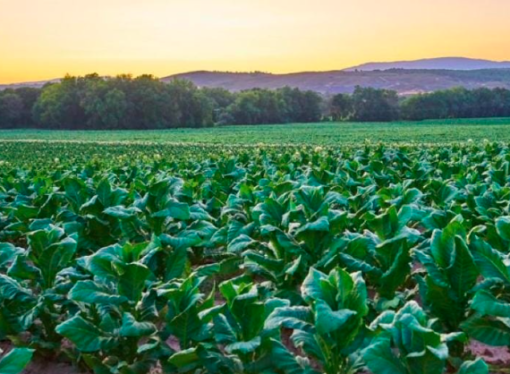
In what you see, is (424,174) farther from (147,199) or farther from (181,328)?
(181,328)

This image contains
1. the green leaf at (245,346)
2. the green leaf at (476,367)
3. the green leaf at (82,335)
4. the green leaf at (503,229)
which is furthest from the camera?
the green leaf at (503,229)

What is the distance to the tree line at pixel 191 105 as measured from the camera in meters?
95.5

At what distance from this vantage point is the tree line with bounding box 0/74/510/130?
95500mm

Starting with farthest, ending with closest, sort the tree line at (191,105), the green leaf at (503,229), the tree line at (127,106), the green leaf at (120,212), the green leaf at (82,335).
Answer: the tree line at (191,105) → the tree line at (127,106) → the green leaf at (120,212) → the green leaf at (503,229) → the green leaf at (82,335)

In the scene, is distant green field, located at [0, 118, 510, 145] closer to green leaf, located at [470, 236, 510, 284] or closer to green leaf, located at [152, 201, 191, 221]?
green leaf, located at [152, 201, 191, 221]

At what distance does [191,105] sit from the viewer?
99.2m

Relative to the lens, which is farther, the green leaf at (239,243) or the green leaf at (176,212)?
the green leaf at (176,212)

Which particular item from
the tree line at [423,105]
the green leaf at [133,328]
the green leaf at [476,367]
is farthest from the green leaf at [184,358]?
the tree line at [423,105]

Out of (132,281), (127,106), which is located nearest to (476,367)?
(132,281)

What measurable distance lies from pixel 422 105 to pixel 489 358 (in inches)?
4178

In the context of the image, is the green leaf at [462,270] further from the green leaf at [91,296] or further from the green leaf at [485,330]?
the green leaf at [91,296]

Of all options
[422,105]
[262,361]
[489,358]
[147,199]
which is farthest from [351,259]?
[422,105]

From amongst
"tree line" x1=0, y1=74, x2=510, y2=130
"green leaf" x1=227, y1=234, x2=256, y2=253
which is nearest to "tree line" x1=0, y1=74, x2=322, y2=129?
"tree line" x1=0, y1=74, x2=510, y2=130

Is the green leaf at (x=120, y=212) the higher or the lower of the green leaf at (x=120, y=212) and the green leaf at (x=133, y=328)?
the higher
